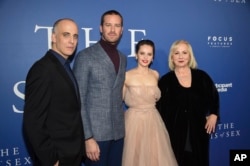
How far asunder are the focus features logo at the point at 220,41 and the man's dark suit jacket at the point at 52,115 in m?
1.94

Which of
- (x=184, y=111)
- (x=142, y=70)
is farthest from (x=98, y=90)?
(x=184, y=111)

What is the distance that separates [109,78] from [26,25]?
87 centimetres

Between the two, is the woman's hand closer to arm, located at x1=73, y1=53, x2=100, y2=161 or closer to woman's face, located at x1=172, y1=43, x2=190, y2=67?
woman's face, located at x1=172, y1=43, x2=190, y2=67

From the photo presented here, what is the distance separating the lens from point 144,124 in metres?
2.31

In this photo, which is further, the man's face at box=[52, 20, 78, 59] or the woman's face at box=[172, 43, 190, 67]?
the woman's face at box=[172, 43, 190, 67]

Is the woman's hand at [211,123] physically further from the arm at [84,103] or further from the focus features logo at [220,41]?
the arm at [84,103]

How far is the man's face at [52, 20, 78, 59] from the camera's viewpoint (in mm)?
1701

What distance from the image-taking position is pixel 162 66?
2.79 m

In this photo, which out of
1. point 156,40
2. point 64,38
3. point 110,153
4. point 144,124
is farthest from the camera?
point 156,40

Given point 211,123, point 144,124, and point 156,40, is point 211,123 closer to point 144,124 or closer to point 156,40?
point 144,124

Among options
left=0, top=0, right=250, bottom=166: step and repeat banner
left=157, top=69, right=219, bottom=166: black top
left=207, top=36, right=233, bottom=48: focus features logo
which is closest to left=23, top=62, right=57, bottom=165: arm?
left=0, top=0, right=250, bottom=166: step and repeat banner

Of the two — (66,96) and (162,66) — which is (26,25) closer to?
(66,96)

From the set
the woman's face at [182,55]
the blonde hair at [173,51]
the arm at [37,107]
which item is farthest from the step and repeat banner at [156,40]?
the arm at [37,107]

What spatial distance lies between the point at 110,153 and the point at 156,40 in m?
1.26
